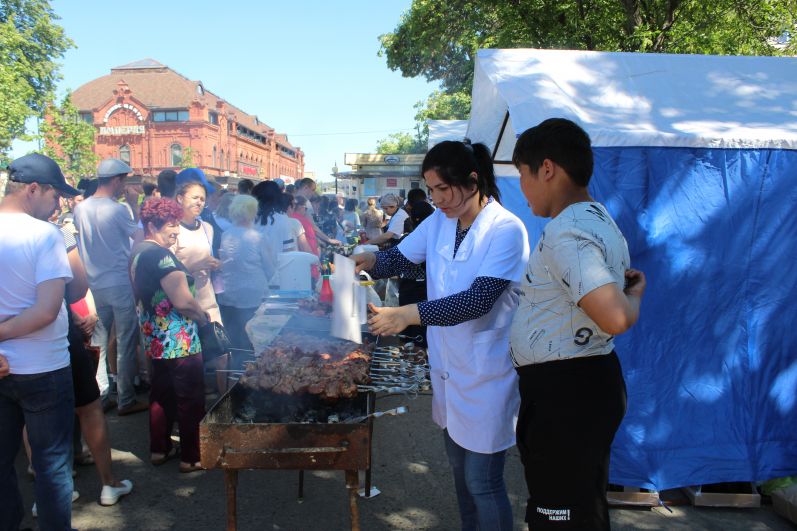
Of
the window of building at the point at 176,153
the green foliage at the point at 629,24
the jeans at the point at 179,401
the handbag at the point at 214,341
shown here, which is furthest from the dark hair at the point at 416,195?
the window of building at the point at 176,153

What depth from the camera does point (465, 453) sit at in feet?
8.35

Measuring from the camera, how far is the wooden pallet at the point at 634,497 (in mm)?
3688

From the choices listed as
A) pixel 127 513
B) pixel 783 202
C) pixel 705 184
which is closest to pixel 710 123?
pixel 705 184

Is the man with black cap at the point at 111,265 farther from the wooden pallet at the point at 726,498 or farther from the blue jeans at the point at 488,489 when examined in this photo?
the wooden pallet at the point at 726,498

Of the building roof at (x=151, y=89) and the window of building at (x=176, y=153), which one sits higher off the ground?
the building roof at (x=151, y=89)

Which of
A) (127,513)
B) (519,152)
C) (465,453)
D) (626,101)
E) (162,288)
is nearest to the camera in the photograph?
(519,152)

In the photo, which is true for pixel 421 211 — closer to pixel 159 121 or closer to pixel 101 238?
pixel 101 238

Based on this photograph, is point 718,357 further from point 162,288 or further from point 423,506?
point 162,288

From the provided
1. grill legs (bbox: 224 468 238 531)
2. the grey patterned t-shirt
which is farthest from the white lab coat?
grill legs (bbox: 224 468 238 531)

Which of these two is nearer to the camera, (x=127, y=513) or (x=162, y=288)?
(x=127, y=513)

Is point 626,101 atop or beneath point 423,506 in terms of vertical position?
atop

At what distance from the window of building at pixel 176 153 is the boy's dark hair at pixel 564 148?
209ft

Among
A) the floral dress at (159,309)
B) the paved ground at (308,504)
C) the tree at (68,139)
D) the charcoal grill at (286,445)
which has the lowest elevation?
the paved ground at (308,504)

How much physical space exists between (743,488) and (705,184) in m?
2.27
